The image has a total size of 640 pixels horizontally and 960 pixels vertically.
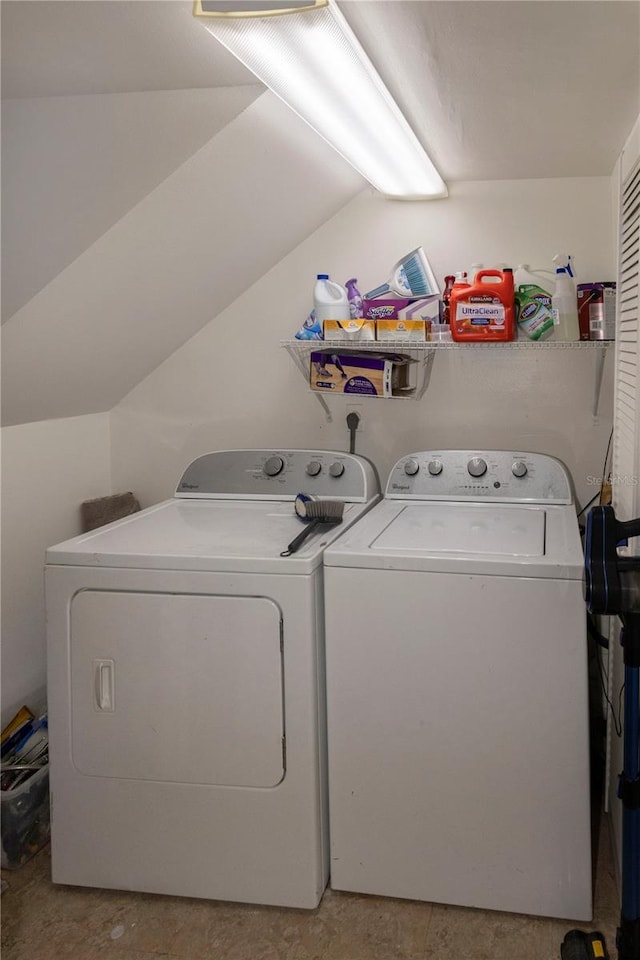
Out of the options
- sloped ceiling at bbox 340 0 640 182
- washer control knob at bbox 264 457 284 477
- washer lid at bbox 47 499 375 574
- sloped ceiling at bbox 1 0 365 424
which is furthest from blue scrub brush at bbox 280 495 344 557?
sloped ceiling at bbox 340 0 640 182

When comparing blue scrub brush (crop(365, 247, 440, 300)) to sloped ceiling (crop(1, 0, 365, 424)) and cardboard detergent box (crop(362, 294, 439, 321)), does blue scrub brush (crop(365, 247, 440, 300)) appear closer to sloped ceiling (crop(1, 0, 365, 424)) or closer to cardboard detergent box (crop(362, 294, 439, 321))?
cardboard detergent box (crop(362, 294, 439, 321))

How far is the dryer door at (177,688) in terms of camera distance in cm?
205

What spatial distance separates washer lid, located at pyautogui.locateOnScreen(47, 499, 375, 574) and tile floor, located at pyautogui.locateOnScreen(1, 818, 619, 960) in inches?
36.8

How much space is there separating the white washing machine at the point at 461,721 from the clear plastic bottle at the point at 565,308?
774 mm

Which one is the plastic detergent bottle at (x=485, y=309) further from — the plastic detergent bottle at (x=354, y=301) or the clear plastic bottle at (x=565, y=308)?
the plastic detergent bottle at (x=354, y=301)

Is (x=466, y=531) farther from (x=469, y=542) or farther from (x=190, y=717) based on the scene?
(x=190, y=717)

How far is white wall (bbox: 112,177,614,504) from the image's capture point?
2.80 m

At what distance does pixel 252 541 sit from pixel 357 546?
318 mm

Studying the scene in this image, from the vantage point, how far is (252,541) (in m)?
2.22

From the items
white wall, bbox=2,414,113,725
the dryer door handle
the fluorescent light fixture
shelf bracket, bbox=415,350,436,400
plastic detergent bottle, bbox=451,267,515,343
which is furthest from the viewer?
shelf bracket, bbox=415,350,436,400

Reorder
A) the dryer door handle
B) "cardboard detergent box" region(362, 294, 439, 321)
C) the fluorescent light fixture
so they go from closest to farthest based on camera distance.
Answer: the fluorescent light fixture → the dryer door handle → "cardboard detergent box" region(362, 294, 439, 321)

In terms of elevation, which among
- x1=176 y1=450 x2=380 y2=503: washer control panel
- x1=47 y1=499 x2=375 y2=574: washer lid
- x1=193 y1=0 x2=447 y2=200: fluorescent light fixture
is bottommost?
x1=47 y1=499 x2=375 y2=574: washer lid

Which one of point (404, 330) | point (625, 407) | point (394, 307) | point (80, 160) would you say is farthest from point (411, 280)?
point (80, 160)

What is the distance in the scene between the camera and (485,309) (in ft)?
8.25
